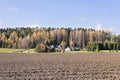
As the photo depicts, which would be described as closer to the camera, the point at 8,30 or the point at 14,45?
the point at 14,45

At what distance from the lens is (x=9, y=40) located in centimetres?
17400

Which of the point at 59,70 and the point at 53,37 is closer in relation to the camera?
the point at 59,70

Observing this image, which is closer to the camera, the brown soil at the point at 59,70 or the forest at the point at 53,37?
the brown soil at the point at 59,70

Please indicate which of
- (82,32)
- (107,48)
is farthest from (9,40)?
(107,48)

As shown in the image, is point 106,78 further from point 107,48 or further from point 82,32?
point 82,32

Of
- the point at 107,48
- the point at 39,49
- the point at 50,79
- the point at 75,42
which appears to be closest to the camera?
the point at 50,79

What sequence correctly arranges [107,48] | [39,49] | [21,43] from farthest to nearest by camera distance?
[21,43], [107,48], [39,49]

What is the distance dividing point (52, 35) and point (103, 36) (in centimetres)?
2779

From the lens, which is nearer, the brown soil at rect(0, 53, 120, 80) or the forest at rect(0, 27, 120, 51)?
the brown soil at rect(0, 53, 120, 80)

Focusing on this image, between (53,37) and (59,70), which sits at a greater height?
(53,37)

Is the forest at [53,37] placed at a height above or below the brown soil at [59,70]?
above

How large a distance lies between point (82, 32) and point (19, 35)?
35.6m

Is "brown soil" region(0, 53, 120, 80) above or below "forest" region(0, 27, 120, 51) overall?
below

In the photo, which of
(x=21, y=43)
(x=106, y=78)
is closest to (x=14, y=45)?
(x=21, y=43)
